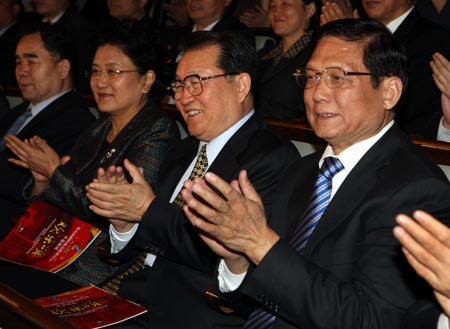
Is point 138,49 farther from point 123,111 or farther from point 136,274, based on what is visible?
point 136,274

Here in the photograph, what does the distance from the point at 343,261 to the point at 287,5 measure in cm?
260

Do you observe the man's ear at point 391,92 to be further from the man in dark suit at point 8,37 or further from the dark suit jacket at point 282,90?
the man in dark suit at point 8,37

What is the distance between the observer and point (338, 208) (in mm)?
1861

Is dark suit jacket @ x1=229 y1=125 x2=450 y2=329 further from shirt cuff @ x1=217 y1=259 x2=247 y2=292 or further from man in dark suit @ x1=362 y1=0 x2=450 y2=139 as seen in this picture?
man in dark suit @ x1=362 y1=0 x2=450 y2=139

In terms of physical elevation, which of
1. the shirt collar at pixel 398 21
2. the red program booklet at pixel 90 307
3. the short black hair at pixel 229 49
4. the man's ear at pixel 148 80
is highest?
the shirt collar at pixel 398 21

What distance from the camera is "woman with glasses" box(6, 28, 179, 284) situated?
9.36 feet

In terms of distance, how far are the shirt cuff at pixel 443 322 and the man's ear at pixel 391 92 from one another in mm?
678

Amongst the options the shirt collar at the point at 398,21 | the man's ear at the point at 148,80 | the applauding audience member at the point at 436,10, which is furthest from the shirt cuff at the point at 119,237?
the applauding audience member at the point at 436,10

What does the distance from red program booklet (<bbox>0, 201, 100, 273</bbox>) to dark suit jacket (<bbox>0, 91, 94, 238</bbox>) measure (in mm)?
491

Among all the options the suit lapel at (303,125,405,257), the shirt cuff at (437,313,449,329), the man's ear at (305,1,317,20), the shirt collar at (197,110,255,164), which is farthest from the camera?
the man's ear at (305,1,317,20)

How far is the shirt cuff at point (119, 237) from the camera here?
2537 millimetres

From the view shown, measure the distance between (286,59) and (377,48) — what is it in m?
2.01

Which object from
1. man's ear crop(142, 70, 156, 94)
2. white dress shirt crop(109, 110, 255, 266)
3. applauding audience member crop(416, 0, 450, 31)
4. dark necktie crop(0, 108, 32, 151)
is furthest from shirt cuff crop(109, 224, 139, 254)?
applauding audience member crop(416, 0, 450, 31)

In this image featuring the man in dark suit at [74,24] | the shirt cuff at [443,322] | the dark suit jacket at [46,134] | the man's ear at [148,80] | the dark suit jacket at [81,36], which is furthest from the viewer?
the man in dark suit at [74,24]
